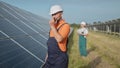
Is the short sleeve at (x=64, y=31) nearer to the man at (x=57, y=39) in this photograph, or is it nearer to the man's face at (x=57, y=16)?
the man at (x=57, y=39)

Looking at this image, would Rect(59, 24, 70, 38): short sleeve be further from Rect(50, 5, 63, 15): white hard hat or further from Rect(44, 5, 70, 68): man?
Rect(50, 5, 63, 15): white hard hat

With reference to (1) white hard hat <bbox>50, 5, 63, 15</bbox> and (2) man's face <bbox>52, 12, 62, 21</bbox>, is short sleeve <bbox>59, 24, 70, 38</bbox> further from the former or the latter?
(1) white hard hat <bbox>50, 5, 63, 15</bbox>

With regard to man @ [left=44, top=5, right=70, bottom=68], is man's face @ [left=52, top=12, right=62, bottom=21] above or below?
above

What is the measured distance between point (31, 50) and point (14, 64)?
1891mm

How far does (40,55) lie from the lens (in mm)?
8570

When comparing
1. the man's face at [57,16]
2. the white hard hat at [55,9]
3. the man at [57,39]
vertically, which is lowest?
the man at [57,39]

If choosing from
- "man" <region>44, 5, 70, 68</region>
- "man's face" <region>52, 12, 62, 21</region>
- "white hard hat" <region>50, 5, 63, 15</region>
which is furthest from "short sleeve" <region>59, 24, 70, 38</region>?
"white hard hat" <region>50, 5, 63, 15</region>

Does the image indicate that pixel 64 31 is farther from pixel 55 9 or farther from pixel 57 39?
pixel 55 9

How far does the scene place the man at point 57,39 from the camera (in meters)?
5.24

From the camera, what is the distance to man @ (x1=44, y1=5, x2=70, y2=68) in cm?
524

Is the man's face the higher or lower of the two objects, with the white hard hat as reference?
lower

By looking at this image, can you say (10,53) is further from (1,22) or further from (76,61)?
(76,61)

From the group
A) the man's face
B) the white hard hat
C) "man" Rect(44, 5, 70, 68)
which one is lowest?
"man" Rect(44, 5, 70, 68)

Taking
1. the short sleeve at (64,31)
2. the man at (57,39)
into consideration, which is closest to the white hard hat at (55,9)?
the man at (57,39)
